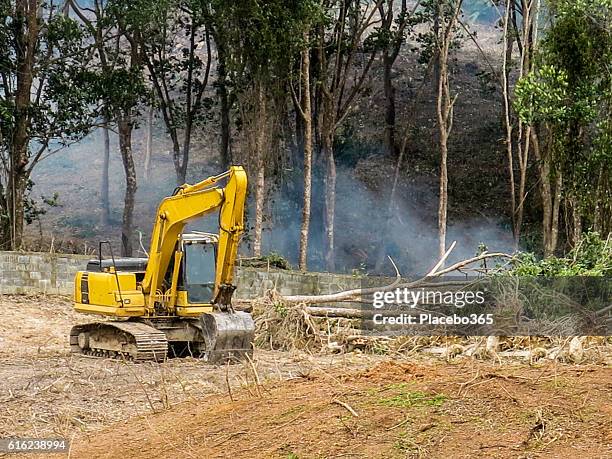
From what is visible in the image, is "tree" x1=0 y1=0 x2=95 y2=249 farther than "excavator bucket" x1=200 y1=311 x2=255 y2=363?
Yes

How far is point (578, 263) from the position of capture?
18.1 meters

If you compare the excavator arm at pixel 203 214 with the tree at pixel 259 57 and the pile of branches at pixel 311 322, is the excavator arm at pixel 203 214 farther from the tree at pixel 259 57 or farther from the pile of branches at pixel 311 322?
the tree at pixel 259 57

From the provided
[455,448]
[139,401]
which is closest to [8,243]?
[139,401]

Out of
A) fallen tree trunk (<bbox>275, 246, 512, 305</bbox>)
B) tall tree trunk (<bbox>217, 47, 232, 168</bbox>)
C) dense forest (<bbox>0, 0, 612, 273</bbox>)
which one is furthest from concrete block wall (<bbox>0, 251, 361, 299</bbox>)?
tall tree trunk (<bbox>217, 47, 232, 168</bbox>)

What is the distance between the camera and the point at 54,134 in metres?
29.5

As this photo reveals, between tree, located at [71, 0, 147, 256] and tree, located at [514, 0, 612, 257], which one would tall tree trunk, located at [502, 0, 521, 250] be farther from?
tree, located at [71, 0, 147, 256]

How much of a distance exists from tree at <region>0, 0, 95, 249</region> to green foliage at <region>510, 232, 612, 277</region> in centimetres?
1500

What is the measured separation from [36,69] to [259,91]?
19.9 feet

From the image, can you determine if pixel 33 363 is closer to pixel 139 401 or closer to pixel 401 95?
pixel 139 401

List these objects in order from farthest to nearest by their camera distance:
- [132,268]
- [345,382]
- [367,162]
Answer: [367,162]
[132,268]
[345,382]

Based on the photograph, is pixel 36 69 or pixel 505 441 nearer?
pixel 505 441

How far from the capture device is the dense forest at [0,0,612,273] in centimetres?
2323

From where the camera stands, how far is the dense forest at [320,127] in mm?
23234

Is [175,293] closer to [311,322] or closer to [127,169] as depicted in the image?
[311,322]
